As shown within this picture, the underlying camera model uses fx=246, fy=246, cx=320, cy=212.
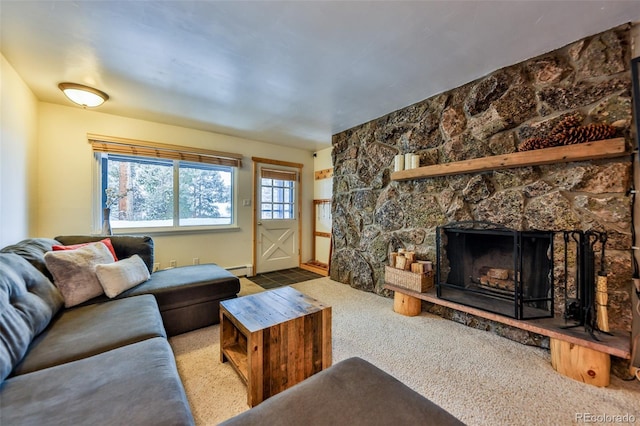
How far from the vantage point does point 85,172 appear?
306 centimetres

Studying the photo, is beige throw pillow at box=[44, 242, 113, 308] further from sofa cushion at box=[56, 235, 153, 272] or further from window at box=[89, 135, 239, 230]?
window at box=[89, 135, 239, 230]

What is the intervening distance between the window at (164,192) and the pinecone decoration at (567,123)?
3.94 meters

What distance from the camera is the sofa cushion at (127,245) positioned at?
2.42 m

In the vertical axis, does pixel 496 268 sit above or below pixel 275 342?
above

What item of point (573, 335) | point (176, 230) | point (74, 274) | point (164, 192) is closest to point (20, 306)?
point (74, 274)

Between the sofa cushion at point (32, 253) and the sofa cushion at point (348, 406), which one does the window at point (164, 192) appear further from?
the sofa cushion at point (348, 406)

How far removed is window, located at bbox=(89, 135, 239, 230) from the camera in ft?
10.7

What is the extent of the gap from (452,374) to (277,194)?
149 inches

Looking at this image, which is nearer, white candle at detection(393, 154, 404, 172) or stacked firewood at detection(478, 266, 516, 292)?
stacked firewood at detection(478, 266, 516, 292)

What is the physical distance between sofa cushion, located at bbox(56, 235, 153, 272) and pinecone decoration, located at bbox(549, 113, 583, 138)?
3753mm

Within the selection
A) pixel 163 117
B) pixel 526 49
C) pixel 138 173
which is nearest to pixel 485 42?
pixel 526 49

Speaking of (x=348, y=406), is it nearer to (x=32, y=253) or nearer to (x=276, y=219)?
(x=32, y=253)

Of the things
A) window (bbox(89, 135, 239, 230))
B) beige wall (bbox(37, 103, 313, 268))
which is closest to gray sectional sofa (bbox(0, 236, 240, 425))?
beige wall (bbox(37, 103, 313, 268))

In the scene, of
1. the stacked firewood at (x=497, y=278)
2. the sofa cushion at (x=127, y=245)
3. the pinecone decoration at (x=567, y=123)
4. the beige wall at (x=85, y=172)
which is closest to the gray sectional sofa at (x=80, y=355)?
the sofa cushion at (x=127, y=245)
